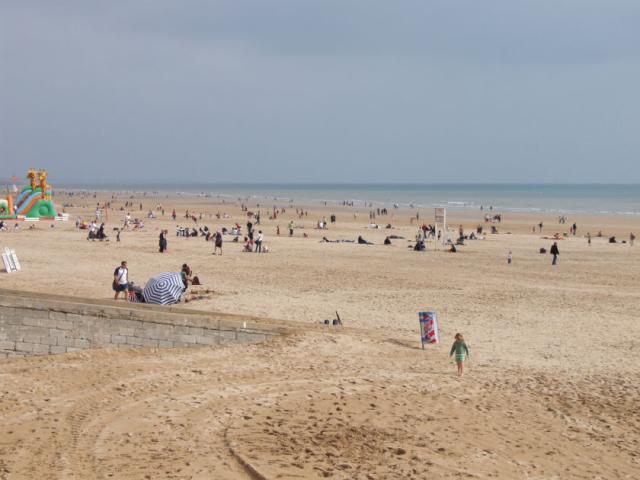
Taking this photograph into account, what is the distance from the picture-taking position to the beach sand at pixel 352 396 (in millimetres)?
8234

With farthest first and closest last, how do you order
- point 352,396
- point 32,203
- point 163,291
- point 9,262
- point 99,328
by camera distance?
point 32,203, point 9,262, point 163,291, point 99,328, point 352,396

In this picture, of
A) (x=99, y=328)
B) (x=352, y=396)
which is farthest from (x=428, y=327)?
(x=99, y=328)

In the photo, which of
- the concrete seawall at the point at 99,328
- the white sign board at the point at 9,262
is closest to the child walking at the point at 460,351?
the concrete seawall at the point at 99,328

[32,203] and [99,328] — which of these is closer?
[99,328]

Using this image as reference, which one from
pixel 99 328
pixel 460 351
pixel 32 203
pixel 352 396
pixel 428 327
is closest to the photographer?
pixel 352 396

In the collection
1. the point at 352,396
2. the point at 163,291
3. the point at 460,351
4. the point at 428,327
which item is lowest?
the point at 352,396

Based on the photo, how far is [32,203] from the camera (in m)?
50.2

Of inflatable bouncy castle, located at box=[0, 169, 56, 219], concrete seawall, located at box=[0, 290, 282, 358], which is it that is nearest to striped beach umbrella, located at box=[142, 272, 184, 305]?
concrete seawall, located at box=[0, 290, 282, 358]

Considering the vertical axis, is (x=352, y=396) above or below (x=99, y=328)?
below

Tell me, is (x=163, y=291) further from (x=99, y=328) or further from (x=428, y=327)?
(x=428, y=327)

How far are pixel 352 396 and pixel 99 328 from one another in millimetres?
5870

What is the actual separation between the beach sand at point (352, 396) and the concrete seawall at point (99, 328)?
382mm

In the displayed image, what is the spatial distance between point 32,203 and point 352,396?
45.8m

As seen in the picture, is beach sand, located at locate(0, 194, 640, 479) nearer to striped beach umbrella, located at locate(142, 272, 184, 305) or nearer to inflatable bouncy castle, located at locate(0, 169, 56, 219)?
striped beach umbrella, located at locate(142, 272, 184, 305)
